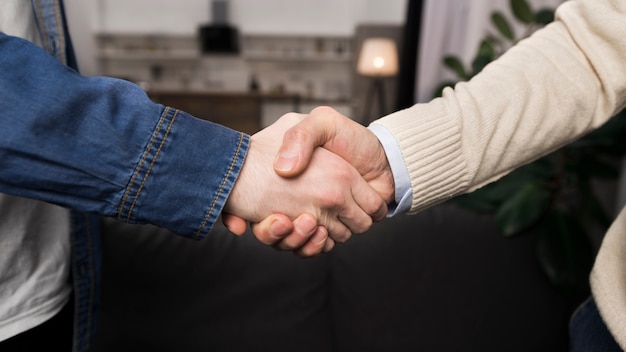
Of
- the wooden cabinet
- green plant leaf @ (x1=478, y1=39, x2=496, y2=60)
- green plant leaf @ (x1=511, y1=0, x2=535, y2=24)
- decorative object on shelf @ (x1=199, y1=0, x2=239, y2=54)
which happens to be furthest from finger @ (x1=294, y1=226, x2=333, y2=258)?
decorative object on shelf @ (x1=199, y1=0, x2=239, y2=54)

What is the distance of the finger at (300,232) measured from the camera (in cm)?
74

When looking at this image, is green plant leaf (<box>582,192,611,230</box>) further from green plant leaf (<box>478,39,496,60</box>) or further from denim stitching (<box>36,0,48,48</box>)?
denim stitching (<box>36,0,48,48</box>)

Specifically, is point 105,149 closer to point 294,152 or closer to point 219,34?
point 294,152

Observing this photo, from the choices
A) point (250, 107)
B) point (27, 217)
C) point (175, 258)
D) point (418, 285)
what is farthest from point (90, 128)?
point (250, 107)

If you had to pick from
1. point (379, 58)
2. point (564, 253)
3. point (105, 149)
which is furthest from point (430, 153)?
point (379, 58)

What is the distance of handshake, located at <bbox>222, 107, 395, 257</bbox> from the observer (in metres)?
0.72

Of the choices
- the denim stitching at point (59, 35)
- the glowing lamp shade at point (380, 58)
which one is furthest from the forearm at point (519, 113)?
the glowing lamp shade at point (380, 58)

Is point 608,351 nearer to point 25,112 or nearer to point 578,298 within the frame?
point 578,298

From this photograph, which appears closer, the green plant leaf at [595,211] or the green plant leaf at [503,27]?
the green plant leaf at [595,211]

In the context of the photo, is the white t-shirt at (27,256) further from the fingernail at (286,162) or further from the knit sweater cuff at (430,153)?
the knit sweater cuff at (430,153)

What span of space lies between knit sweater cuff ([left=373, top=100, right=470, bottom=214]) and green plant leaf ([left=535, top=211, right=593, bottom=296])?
0.63 metres

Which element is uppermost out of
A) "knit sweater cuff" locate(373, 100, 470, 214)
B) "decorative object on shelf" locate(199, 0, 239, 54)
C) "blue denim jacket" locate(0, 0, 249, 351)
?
"blue denim jacket" locate(0, 0, 249, 351)

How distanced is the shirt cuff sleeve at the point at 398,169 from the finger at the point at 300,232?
0.17 meters

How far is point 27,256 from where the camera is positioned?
673mm
